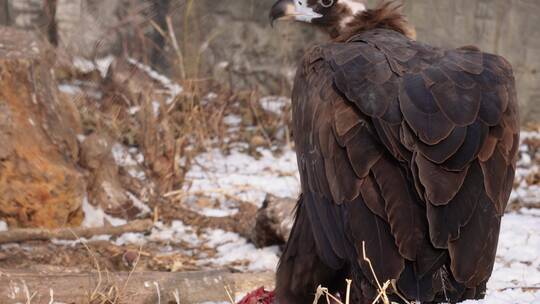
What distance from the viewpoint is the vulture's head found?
449 cm

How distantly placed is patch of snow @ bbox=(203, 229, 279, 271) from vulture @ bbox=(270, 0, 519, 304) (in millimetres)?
1585

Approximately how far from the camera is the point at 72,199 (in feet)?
18.2

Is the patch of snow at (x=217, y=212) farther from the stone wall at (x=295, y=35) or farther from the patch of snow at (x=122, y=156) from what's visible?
the stone wall at (x=295, y=35)

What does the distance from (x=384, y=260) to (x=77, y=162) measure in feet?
10.2

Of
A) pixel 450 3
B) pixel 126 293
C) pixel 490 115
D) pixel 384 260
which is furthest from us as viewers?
pixel 450 3

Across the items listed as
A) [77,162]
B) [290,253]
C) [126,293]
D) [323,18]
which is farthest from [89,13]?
[290,253]

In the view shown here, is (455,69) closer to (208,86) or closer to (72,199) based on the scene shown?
(72,199)

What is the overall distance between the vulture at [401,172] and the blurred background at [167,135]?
31.5 inches

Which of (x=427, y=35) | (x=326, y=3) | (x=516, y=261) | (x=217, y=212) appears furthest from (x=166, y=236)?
(x=427, y=35)

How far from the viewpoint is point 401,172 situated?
10.5ft

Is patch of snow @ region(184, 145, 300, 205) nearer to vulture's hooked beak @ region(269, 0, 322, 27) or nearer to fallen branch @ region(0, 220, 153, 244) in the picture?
fallen branch @ region(0, 220, 153, 244)

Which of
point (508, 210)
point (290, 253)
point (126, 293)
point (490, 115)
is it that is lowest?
point (508, 210)

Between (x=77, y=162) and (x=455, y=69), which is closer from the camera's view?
(x=455, y=69)

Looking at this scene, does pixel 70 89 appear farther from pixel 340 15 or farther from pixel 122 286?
pixel 122 286
